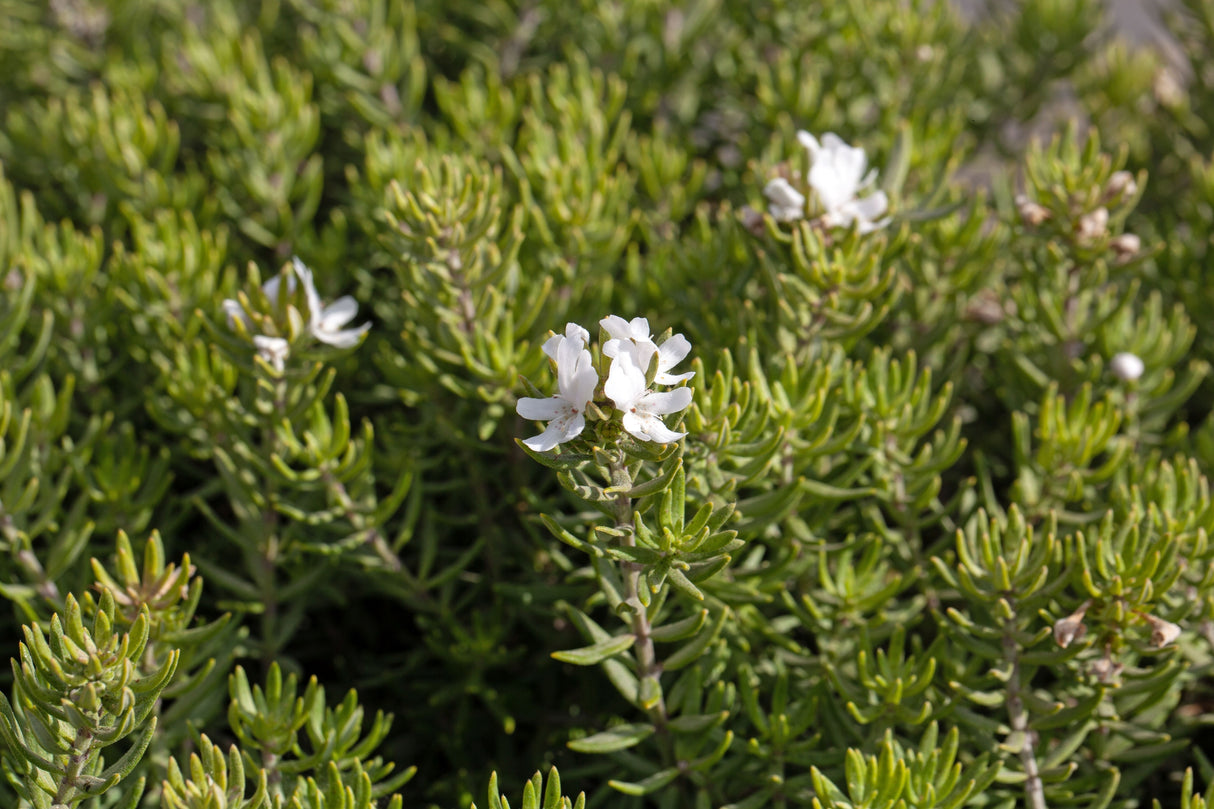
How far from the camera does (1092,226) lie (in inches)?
101

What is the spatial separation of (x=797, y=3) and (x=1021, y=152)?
1.15 metres

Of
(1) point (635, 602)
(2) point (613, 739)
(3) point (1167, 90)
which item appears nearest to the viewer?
(1) point (635, 602)

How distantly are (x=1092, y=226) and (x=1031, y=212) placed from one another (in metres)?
0.14

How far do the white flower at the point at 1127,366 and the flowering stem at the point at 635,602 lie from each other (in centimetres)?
133

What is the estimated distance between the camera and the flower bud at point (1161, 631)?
2.04m

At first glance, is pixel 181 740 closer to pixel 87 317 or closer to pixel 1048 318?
pixel 87 317

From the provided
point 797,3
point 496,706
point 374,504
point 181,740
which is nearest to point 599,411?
point 374,504

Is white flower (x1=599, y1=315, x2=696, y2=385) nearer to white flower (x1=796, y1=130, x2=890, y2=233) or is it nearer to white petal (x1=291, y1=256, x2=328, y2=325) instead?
white flower (x1=796, y1=130, x2=890, y2=233)

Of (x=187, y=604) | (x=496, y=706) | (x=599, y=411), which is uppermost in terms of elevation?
(x=599, y=411)

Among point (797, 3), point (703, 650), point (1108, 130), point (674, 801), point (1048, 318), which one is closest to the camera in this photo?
point (703, 650)

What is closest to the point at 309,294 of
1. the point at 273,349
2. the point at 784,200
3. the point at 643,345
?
the point at 273,349

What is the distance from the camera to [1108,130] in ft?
13.0

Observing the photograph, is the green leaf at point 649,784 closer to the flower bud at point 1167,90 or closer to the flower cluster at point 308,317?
the flower cluster at point 308,317

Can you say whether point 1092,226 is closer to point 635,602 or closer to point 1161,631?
point 1161,631
